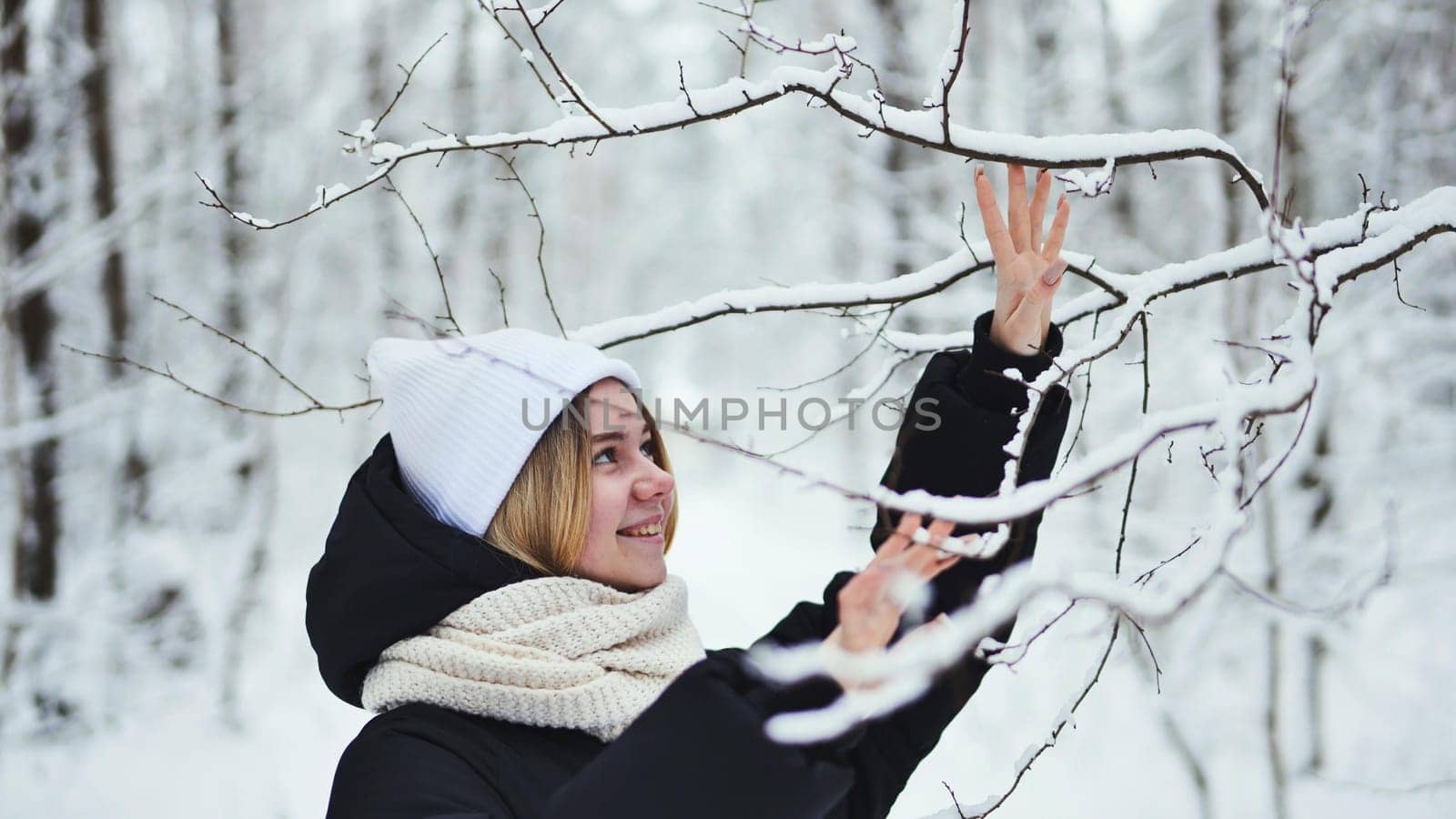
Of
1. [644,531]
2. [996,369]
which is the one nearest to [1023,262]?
[996,369]

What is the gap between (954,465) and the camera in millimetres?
1546

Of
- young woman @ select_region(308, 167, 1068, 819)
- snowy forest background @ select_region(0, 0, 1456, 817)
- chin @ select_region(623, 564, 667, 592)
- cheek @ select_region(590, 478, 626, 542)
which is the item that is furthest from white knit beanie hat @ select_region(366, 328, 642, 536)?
snowy forest background @ select_region(0, 0, 1456, 817)

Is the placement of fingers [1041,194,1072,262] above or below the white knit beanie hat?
above

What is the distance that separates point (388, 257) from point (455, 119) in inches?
55.9

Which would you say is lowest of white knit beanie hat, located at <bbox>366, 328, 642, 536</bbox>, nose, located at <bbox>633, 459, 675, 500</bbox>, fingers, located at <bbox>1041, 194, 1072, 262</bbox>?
nose, located at <bbox>633, 459, 675, 500</bbox>

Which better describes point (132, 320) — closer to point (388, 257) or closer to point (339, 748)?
point (388, 257)

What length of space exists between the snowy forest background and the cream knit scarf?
2.58 metres

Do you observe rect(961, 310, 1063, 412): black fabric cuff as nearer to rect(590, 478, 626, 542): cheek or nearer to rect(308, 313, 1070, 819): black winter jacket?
rect(308, 313, 1070, 819): black winter jacket

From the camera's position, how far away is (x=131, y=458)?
631cm

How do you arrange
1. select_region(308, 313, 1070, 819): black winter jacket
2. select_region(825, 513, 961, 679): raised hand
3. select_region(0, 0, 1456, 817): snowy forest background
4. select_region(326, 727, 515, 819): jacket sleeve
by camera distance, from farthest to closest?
select_region(0, 0, 1456, 817): snowy forest background, select_region(308, 313, 1070, 819): black winter jacket, select_region(326, 727, 515, 819): jacket sleeve, select_region(825, 513, 961, 679): raised hand

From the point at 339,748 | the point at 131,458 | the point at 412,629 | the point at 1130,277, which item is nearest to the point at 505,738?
the point at 412,629

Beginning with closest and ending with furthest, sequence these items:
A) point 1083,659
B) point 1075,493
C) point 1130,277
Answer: point 1075,493, point 1130,277, point 1083,659

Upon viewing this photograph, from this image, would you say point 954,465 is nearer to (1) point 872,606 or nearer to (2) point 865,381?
(1) point 872,606

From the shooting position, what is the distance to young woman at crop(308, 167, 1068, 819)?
56.9 inches
